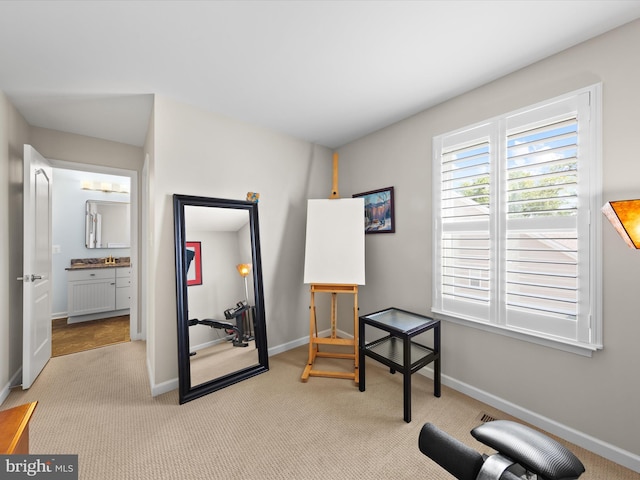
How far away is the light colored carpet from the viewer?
1580 millimetres

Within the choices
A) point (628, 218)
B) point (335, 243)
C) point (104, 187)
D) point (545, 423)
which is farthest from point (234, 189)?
point (104, 187)

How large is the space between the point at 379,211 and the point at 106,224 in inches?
191

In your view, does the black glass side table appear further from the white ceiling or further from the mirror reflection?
the white ceiling

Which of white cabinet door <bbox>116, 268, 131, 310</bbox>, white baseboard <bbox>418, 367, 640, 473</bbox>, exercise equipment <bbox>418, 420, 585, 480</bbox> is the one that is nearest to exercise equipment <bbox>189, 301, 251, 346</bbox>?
white baseboard <bbox>418, 367, 640, 473</bbox>

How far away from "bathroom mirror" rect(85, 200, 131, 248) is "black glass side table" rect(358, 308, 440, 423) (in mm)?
4843

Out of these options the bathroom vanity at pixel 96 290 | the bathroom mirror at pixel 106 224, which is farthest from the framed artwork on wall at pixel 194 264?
the bathroom mirror at pixel 106 224

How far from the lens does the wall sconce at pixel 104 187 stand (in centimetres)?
465

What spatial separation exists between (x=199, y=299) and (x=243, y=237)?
2.36 ft

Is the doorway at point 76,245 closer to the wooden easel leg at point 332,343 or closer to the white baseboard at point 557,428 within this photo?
the wooden easel leg at point 332,343

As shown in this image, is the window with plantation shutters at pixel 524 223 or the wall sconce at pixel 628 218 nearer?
the wall sconce at pixel 628 218

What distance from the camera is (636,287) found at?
1534 mm

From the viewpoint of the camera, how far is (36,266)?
2504 millimetres

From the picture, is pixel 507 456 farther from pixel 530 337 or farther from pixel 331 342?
pixel 331 342

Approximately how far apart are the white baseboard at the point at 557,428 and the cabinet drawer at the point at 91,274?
516cm
